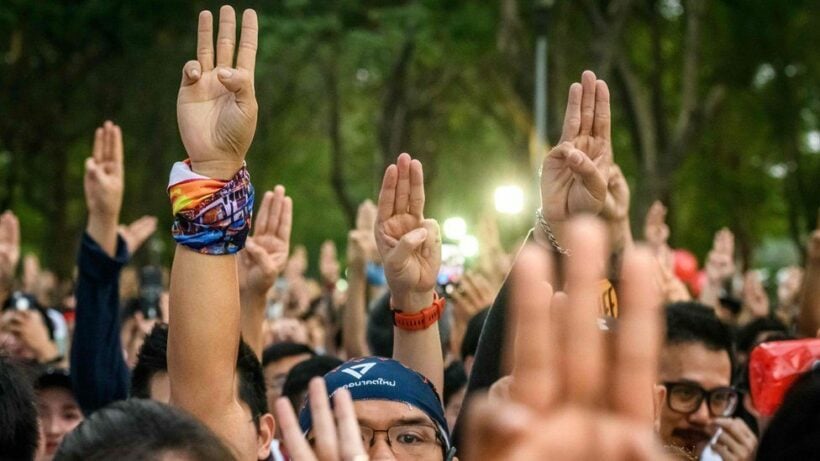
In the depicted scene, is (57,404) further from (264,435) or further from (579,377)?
(579,377)

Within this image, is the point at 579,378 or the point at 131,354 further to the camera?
the point at 131,354

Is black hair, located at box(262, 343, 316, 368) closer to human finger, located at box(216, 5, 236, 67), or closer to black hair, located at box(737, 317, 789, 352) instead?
black hair, located at box(737, 317, 789, 352)

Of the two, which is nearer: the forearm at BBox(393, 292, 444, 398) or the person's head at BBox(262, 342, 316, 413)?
the forearm at BBox(393, 292, 444, 398)

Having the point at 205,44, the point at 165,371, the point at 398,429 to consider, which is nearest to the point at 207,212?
the point at 205,44

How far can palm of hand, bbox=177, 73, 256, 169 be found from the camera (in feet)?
11.2

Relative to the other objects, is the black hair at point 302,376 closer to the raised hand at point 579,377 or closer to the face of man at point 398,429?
the face of man at point 398,429

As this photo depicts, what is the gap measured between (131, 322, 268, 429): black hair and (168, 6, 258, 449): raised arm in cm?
74

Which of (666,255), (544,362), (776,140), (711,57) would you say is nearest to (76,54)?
(711,57)

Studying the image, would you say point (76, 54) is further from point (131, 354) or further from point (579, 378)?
point (579, 378)

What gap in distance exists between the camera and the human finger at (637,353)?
195cm

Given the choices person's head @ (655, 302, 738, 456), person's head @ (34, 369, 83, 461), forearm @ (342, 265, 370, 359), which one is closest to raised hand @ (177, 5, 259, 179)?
person's head @ (655, 302, 738, 456)

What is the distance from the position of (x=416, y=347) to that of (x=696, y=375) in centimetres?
136

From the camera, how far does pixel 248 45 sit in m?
3.53

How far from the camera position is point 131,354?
23.7ft
